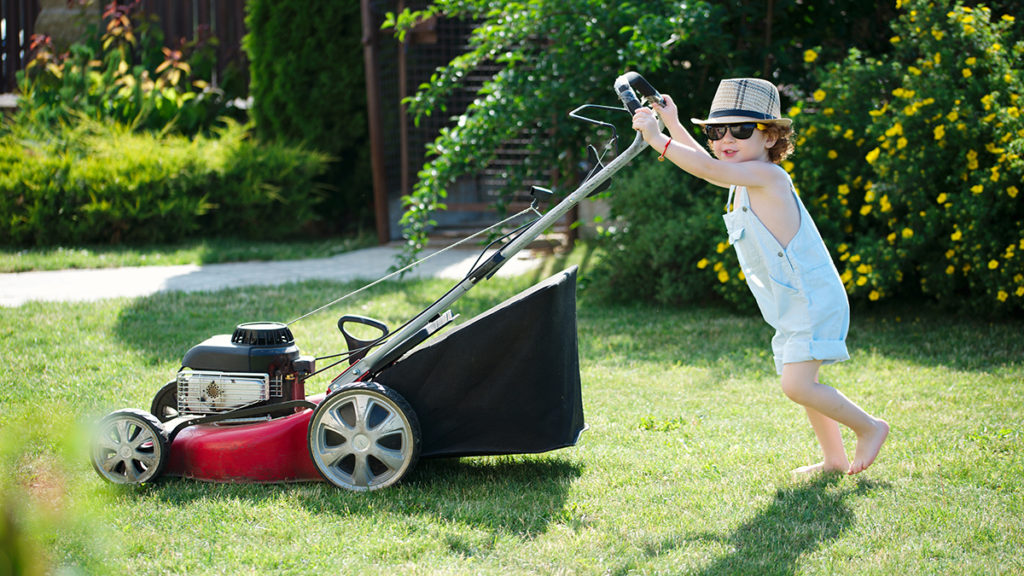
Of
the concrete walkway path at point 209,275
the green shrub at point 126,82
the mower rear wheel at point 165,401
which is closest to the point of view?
the mower rear wheel at point 165,401

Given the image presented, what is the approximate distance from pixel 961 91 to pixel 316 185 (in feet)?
20.6

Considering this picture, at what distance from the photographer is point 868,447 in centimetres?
322

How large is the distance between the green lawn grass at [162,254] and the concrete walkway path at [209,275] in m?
0.14

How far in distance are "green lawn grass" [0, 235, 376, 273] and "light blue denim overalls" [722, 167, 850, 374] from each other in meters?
5.94

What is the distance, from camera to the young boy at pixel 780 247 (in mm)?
3076

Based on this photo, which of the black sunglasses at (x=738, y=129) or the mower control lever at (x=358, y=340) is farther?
the mower control lever at (x=358, y=340)

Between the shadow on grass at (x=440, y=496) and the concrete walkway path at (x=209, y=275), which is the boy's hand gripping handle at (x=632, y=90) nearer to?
the shadow on grass at (x=440, y=496)

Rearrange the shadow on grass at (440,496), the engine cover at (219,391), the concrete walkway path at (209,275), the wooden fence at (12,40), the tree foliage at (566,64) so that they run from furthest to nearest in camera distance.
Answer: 1. the wooden fence at (12,40)
2. the concrete walkway path at (209,275)
3. the tree foliage at (566,64)
4. the engine cover at (219,391)
5. the shadow on grass at (440,496)

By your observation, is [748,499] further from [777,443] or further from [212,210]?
[212,210]

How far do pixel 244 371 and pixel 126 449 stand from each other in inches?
18.7

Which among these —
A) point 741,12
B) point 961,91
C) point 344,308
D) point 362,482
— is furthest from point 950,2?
point 362,482

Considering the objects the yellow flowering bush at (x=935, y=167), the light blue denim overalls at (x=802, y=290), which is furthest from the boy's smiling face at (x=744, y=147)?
the yellow flowering bush at (x=935, y=167)

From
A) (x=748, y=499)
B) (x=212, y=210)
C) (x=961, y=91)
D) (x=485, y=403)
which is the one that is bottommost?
(x=748, y=499)

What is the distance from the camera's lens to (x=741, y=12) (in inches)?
272
